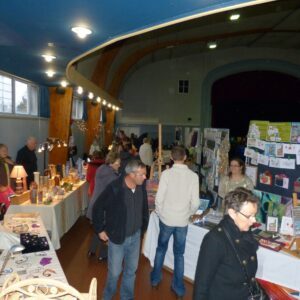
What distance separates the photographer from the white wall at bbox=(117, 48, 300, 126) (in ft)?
51.0

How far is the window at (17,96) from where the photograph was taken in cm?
649

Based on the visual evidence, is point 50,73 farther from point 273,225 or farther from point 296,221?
point 296,221

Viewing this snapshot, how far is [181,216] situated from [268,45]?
12810mm

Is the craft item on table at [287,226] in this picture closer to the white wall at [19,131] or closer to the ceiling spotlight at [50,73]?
the ceiling spotlight at [50,73]

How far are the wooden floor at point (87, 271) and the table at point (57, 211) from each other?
210 millimetres

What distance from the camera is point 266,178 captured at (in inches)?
156

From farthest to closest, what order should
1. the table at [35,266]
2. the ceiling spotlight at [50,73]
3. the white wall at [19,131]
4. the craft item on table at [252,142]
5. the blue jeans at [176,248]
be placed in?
the white wall at [19,131] → the ceiling spotlight at [50,73] → the craft item on table at [252,142] → the blue jeans at [176,248] → the table at [35,266]

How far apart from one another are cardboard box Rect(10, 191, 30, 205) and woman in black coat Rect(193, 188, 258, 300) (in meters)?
3.19

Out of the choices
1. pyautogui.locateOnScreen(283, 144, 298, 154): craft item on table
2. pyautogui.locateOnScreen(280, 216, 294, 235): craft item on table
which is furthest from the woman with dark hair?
pyautogui.locateOnScreen(280, 216, 294, 235): craft item on table

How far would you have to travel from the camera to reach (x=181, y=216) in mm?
3537

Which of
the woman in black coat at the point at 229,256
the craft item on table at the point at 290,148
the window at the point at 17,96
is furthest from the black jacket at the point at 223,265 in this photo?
the window at the point at 17,96

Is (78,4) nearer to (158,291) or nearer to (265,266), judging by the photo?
(265,266)

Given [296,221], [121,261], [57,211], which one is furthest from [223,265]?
[57,211]

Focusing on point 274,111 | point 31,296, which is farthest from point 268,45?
point 31,296
